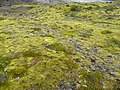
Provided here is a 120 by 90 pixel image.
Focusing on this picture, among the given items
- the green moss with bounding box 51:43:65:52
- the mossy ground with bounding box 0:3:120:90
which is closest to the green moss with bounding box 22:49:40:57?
the mossy ground with bounding box 0:3:120:90

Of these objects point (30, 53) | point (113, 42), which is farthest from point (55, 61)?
point (113, 42)

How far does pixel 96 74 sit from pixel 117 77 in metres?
1.50

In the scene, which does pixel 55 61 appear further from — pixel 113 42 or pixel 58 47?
pixel 113 42

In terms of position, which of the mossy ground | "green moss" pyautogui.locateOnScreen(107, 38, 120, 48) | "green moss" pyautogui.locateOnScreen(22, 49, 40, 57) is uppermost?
"green moss" pyautogui.locateOnScreen(22, 49, 40, 57)

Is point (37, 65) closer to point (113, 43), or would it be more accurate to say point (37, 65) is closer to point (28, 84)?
point (28, 84)

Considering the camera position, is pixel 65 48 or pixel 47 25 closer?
pixel 65 48

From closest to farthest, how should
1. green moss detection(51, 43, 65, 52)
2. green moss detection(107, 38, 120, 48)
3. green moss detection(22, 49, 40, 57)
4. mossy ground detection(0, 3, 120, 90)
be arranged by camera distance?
mossy ground detection(0, 3, 120, 90), green moss detection(22, 49, 40, 57), green moss detection(51, 43, 65, 52), green moss detection(107, 38, 120, 48)

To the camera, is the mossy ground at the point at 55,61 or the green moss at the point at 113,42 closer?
the mossy ground at the point at 55,61

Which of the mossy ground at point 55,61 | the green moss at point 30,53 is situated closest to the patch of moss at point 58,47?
the mossy ground at point 55,61

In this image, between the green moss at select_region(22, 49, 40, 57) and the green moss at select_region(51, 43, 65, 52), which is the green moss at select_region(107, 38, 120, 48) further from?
the green moss at select_region(22, 49, 40, 57)

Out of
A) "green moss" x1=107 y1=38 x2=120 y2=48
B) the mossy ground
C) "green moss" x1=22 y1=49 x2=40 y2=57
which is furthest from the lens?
"green moss" x1=107 y1=38 x2=120 y2=48

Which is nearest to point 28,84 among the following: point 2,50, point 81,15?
point 2,50

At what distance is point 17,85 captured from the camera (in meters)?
13.2

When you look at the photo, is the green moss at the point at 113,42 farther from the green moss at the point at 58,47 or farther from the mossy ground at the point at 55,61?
the green moss at the point at 58,47
